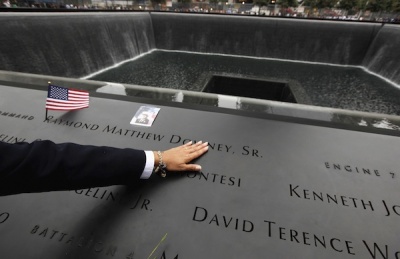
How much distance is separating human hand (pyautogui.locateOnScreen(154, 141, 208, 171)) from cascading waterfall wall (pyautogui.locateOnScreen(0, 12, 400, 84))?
5661 mm

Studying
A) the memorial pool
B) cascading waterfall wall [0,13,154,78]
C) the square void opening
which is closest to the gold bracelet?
the memorial pool

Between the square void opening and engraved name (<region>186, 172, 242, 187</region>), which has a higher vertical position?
engraved name (<region>186, 172, 242, 187</region>)

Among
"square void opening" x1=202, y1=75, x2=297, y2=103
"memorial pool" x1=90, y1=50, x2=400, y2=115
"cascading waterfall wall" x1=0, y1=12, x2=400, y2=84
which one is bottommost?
"memorial pool" x1=90, y1=50, x2=400, y2=115

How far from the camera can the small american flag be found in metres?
1.80

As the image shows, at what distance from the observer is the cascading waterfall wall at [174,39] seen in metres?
5.87

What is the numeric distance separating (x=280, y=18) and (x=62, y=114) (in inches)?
491

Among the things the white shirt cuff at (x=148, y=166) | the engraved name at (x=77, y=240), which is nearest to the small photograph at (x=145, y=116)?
the white shirt cuff at (x=148, y=166)

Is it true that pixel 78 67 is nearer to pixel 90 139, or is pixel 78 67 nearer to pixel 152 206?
pixel 90 139

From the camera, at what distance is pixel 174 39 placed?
13227mm

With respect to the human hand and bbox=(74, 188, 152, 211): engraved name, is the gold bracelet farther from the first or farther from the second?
bbox=(74, 188, 152, 211): engraved name

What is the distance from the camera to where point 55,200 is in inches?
48.3

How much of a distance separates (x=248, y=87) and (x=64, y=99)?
16.2ft

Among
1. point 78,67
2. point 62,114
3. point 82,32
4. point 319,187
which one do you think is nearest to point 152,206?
point 319,187

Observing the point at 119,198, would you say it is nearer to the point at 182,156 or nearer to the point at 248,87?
the point at 182,156
